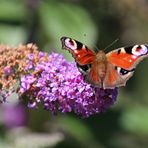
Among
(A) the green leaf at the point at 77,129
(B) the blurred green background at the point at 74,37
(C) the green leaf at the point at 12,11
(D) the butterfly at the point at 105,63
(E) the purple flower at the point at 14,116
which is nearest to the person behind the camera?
(D) the butterfly at the point at 105,63

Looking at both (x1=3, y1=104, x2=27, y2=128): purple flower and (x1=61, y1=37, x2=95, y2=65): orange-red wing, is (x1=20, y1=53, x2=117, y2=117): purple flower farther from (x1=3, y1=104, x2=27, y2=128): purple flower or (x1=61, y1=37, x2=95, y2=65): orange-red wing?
(x1=3, y1=104, x2=27, y2=128): purple flower

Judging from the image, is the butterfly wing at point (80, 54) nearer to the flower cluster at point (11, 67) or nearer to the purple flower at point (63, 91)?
the purple flower at point (63, 91)

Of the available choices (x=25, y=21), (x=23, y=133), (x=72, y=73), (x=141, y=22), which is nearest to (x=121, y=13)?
(x=141, y=22)

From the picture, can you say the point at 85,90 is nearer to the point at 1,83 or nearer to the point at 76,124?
the point at 1,83

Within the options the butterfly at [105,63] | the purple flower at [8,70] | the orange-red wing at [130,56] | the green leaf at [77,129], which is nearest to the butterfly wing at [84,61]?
the butterfly at [105,63]

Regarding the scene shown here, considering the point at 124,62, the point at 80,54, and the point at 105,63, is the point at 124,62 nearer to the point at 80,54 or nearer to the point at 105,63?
the point at 105,63

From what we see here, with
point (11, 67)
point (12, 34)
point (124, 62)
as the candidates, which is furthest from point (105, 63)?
point (12, 34)
